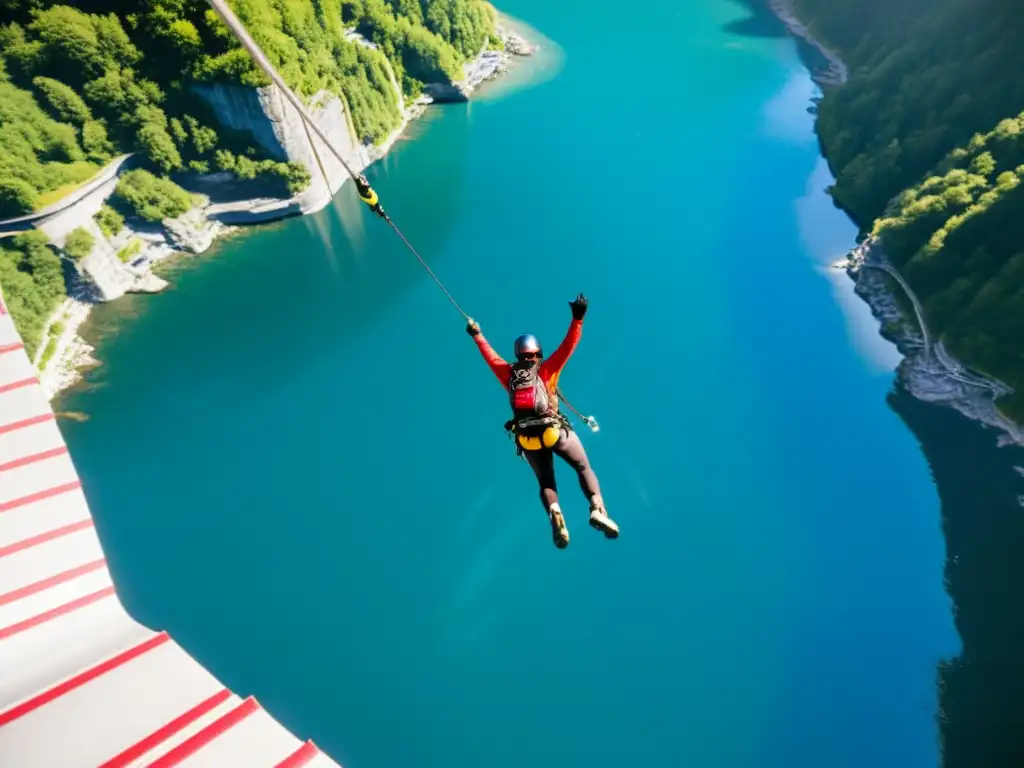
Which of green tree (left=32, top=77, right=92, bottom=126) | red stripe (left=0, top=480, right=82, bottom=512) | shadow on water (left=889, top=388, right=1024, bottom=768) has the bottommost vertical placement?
shadow on water (left=889, top=388, right=1024, bottom=768)

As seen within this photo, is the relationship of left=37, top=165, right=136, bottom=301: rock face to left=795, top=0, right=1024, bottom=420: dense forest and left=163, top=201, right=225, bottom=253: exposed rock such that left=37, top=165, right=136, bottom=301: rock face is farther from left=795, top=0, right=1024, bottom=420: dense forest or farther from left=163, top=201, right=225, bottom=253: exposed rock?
left=795, top=0, right=1024, bottom=420: dense forest

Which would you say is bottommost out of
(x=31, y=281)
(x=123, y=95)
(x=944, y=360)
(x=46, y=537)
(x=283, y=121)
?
(x=944, y=360)

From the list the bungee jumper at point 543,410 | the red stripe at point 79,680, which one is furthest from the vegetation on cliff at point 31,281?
the red stripe at point 79,680

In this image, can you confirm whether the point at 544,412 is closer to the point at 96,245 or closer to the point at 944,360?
the point at 944,360

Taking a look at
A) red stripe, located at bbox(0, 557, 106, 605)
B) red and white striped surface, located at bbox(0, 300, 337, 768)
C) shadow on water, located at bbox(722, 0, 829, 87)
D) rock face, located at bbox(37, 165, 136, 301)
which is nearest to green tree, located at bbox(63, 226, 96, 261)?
rock face, located at bbox(37, 165, 136, 301)

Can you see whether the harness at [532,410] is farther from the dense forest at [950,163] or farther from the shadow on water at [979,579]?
the dense forest at [950,163]

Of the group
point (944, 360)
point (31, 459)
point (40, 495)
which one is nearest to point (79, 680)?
point (40, 495)

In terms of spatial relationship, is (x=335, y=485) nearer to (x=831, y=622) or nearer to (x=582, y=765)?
(x=582, y=765)
